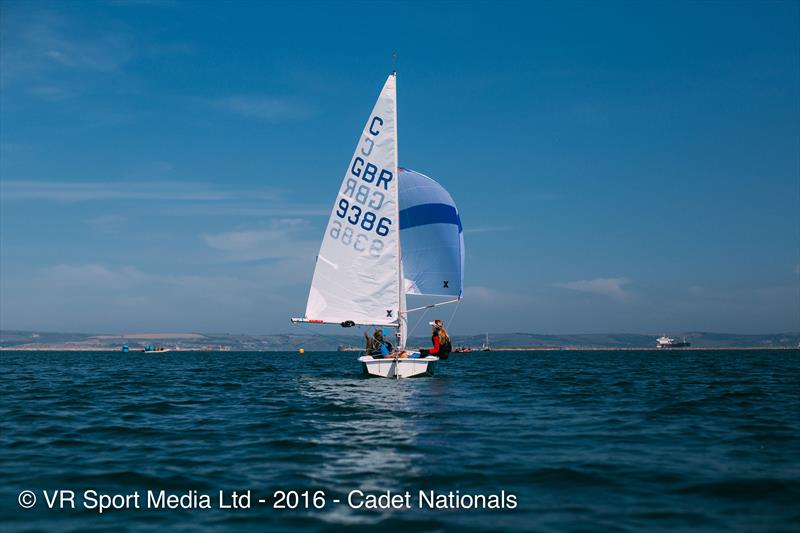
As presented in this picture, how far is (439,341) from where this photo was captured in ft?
96.2

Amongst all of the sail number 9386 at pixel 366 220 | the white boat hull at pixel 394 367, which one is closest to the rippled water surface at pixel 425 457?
the white boat hull at pixel 394 367

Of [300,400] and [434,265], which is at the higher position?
[434,265]

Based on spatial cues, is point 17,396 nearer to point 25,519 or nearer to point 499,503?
point 25,519

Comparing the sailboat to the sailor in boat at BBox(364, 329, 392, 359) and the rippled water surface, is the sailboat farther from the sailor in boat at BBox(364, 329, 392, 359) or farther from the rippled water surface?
the rippled water surface

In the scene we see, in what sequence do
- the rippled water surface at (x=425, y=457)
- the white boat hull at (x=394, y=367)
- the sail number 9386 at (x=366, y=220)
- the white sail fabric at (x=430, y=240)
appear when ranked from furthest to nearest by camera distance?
the white sail fabric at (x=430, y=240)
the sail number 9386 at (x=366, y=220)
the white boat hull at (x=394, y=367)
the rippled water surface at (x=425, y=457)

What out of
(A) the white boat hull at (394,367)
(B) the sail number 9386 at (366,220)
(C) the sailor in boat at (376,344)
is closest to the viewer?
(A) the white boat hull at (394,367)

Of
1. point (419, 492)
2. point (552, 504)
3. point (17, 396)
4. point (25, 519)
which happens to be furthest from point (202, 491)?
point (17, 396)

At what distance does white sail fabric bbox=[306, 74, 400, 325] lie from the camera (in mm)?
28906

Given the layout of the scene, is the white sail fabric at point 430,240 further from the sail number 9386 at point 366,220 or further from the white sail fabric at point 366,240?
the sail number 9386 at point 366,220

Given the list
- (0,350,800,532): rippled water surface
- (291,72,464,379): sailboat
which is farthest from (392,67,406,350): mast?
(0,350,800,532): rippled water surface

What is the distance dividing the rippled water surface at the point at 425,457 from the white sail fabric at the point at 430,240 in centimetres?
982

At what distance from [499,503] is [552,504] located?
0.69 metres

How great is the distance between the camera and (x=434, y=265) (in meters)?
30.6

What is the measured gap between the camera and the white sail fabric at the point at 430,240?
30.6 m
